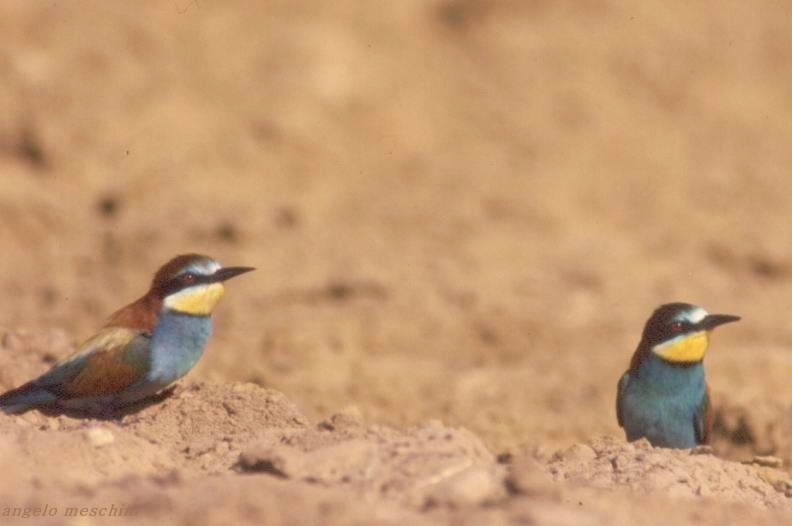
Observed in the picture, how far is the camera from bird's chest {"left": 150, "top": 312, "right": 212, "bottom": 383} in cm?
563

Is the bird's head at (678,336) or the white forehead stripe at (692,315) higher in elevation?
the white forehead stripe at (692,315)

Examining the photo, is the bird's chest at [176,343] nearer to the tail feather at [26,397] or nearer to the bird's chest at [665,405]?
the tail feather at [26,397]

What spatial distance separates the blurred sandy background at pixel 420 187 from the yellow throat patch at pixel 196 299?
1.42m

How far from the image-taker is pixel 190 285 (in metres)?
5.89

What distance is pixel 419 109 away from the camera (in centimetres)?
1209

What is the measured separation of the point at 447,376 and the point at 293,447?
373 cm

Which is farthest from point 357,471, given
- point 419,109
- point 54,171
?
point 419,109

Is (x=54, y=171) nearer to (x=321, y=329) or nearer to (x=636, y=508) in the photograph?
(x=321, y=329)

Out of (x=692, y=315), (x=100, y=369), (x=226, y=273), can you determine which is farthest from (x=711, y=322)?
(x=100, y=369)

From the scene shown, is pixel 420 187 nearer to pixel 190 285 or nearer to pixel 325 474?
pixel 190 285

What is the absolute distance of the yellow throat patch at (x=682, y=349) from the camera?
6211 mm

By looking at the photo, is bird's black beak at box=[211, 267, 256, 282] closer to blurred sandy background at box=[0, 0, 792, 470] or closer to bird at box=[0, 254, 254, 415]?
bird at box=[0, 254, 254, 415]

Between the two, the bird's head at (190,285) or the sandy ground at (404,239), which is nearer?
the sandy ground at (404,239)

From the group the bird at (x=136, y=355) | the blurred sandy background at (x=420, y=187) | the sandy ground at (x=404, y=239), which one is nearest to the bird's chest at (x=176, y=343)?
the bird at (x=136, y=355)
